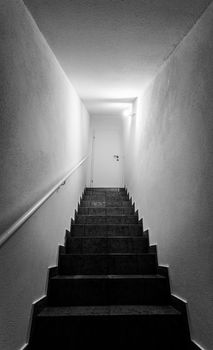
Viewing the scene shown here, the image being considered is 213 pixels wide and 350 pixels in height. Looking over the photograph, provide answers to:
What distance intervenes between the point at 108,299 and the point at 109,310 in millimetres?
181

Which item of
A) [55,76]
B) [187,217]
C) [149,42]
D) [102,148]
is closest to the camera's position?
[187,217]

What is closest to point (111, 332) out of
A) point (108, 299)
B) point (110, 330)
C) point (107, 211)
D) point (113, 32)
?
point (110, 330)

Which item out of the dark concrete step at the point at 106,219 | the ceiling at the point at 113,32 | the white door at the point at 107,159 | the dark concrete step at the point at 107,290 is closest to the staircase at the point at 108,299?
the dark concrete step at the point at 107,290

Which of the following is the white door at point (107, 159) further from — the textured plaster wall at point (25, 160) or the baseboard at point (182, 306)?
the baseboard at point (182, 306)

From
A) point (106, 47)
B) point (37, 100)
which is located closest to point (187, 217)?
point (37, 100)

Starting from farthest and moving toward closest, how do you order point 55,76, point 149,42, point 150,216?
1. point 150,216
2. point 55,76
3. point 149,42

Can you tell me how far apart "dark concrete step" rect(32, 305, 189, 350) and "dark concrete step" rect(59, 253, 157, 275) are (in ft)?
1.96

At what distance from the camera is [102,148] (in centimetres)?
563

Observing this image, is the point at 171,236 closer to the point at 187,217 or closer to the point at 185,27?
the point at 187,217

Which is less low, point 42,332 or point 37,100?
point 37,100

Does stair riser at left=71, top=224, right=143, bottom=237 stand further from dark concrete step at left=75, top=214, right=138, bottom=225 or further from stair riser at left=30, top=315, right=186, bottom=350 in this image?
stair riser at left=30, top=315, right=186, bottom=350

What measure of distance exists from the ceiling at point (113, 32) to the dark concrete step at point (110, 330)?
2.30 metres

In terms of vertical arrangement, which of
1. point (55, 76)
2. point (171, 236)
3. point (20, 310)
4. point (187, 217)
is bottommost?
point (20, 310)

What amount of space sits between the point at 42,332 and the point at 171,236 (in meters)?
1.30
